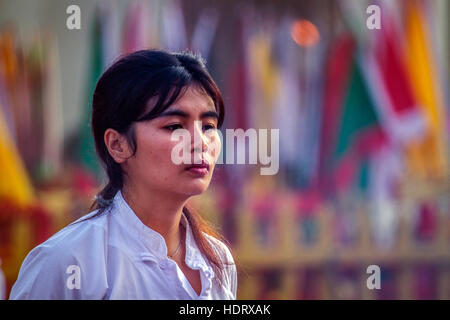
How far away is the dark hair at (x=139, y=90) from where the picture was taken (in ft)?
3.37

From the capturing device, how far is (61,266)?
0.98 m

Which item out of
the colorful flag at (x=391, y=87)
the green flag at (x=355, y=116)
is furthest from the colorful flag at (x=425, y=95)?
the green flag at (x=355, y=116)

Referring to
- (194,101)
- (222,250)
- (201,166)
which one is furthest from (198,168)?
(222,250)

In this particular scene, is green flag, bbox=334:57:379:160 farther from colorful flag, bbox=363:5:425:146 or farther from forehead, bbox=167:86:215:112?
forehead, bbox=167:86:215:112

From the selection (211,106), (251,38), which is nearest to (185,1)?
(251,38)

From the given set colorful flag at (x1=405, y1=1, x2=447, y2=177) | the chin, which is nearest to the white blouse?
the chin

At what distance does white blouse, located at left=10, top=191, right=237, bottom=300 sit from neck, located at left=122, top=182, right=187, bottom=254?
2cm

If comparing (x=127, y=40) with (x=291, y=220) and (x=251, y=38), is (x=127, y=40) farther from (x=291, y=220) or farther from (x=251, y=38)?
(x=291, y=220)

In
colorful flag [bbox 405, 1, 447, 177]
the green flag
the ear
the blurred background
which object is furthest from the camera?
colorful flag [bbox 405, 1, 447, 177]

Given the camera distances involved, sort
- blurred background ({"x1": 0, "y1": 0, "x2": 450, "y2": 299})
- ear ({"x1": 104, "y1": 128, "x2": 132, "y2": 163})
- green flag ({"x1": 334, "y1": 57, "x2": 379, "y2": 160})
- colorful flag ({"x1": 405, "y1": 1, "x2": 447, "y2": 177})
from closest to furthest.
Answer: ear ({"x1": 104, "y1": 128, "x2": 132, "y2": 163}) → blurred background ({"x1": 0, "y1": 0, "x2": 450, "y2": 299}) → green flag ({"x1": 334, "y1": 57, "x2": 379, "y2": 160}) → colorful flag ({"x1": 405, "y1": 1, "x2": 447, "y2": 177})

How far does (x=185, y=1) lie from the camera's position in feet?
14.1

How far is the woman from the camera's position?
0.98 m

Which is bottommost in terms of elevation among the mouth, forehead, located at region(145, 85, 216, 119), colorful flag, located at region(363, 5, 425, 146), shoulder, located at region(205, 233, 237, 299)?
shoulder, located at region(205, 233, 237, 299)

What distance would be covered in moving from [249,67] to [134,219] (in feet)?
10.0
